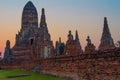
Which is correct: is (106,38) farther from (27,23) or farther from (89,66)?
(89,66)

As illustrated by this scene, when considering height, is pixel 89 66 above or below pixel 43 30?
below

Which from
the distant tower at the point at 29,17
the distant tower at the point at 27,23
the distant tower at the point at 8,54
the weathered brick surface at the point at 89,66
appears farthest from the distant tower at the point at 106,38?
the distant tower at the point at 8,54

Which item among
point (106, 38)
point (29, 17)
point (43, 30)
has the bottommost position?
point (106, 38)

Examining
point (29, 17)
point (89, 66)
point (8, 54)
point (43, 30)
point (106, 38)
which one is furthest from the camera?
point (8, 54)

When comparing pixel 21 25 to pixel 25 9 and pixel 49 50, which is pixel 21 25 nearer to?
pixel 25 9

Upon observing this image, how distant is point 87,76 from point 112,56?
3070 millimetres

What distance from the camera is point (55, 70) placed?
20.4 m

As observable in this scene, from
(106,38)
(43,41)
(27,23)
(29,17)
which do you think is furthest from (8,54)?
(106,38)

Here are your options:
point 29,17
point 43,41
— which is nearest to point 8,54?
point 29,17

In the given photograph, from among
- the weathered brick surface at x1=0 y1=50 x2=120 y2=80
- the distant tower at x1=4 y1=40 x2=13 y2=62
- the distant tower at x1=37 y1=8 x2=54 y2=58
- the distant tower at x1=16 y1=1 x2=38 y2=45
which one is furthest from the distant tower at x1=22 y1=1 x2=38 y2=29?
the weathered brick surface at x1=0 y1=50 x2=120 y2=80

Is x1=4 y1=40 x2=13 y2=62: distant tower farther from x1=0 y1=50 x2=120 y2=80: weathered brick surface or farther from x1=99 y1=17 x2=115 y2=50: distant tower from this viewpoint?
x1=0 y1=50 x2=120 y2=80: weathered brick surface

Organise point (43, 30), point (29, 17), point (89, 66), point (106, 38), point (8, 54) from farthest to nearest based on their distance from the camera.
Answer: point (8, 54) < point (29, 17) < point (43, 30) < point (106, 38) < point (89, 66)

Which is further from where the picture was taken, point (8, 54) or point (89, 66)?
point (8, 54)

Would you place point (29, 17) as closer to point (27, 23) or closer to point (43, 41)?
point (27, 23)
